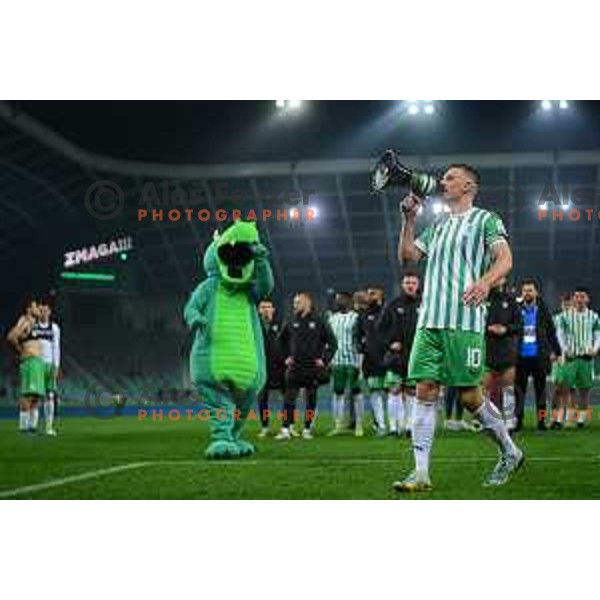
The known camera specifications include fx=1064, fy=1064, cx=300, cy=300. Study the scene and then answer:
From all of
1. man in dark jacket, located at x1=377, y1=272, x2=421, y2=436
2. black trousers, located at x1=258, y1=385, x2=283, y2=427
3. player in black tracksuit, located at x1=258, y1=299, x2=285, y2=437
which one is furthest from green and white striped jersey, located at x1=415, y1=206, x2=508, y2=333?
black trousers, located at x1=258, y1=385, x2=283, y2=427

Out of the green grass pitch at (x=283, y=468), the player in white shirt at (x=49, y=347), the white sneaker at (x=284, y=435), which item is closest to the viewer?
the green grass pitch at (x=283, y=468)

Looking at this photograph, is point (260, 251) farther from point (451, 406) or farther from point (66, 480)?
point (451, 406)

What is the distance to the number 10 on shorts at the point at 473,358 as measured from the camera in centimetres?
475

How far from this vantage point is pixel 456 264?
4898 millimetres

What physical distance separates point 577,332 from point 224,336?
12.0 ft

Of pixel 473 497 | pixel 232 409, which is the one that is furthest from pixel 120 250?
pixel 473 497

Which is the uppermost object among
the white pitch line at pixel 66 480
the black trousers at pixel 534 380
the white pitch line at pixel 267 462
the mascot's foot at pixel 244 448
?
the black trousers at pixel 534 380

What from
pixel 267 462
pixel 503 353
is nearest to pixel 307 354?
pixel 503 353

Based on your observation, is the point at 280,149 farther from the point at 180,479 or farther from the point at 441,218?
the point at 180,479

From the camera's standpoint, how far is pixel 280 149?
19.0 ft

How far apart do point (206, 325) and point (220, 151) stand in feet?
3.52

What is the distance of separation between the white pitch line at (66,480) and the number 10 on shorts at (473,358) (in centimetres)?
213
